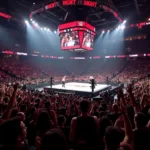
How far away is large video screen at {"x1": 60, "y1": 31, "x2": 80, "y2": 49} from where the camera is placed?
60.4 ft

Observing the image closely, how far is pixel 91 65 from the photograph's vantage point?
1837 inches

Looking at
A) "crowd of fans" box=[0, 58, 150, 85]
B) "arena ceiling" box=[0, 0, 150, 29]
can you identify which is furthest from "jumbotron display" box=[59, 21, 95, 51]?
"crowd of fans" box=[0, 58, 150, 85]

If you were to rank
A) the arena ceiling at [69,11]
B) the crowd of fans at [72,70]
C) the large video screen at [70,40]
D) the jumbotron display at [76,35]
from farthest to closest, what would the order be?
1. the crowd of fans at [72,70]
2. the arena ceiling at [69,11]
3. the large video screen at [70,40]
4. the jumbotron display at [76,35]

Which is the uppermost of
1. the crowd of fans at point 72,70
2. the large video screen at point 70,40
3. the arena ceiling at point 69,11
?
the arena ceiling at point 69,11

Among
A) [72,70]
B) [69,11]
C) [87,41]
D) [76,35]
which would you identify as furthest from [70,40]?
[72,70]

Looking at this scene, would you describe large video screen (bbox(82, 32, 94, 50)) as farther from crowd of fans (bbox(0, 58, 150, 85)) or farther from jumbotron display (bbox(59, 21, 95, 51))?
crowd of fans (bbox(0, 58, 150, 85))

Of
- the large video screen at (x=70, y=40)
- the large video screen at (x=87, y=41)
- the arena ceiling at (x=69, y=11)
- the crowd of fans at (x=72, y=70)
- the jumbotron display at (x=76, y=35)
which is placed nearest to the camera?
the jumbotron display at (x=76, y=35)

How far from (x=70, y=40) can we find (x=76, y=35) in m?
1.12

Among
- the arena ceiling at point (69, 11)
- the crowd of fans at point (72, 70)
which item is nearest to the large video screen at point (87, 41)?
the arena ceiling at point (69, 11)

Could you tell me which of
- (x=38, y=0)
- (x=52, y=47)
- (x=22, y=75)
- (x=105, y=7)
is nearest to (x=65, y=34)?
(x=105, y=7)

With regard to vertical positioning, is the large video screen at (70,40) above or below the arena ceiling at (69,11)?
→ below

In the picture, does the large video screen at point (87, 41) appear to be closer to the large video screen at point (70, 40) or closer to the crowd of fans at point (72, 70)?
the large video screen at point (70, 40)

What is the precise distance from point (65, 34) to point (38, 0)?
1041 cm

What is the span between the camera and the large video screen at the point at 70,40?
60.4ft
